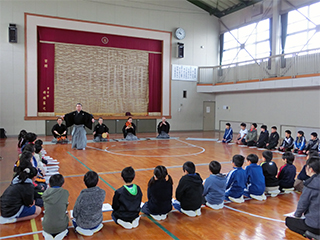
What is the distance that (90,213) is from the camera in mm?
3395

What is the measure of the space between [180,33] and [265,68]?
5689 millimetres

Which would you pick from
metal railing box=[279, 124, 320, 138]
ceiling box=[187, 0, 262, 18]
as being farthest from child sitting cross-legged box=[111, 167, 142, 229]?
ceiling box=[187, 0, 262, 18]

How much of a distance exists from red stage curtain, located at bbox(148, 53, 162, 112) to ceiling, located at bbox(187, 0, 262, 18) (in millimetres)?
4467

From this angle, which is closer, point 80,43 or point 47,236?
point 47,236

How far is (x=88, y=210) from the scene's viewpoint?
3.39 m

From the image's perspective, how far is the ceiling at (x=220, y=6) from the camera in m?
16.7

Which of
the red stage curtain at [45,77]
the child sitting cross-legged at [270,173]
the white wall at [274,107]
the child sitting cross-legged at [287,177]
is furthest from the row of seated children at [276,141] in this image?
the red stage curtain at [45,77]

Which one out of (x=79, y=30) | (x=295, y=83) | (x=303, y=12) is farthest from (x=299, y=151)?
(x=79, y=30)

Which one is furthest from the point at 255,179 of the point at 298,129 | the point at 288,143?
the point at 298,129

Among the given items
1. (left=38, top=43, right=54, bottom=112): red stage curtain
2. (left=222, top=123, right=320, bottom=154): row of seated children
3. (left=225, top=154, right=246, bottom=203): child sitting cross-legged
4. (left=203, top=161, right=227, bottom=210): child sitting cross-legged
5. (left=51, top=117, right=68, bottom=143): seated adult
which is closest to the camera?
(left=203, top=161, right=227, bottom=210): child sitting cross-legged

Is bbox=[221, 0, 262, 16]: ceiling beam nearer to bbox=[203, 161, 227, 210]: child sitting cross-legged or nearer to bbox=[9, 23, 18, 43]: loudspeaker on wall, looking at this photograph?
bbox=[9, 23, 18, 43]: loudspeaker on wall

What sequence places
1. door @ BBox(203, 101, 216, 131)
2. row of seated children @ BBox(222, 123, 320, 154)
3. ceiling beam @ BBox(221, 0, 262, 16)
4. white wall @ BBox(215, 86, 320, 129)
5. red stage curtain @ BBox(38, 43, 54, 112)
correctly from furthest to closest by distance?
door @ BBox(203, 101, 216, 131) → ceiling beam @ BBox(221, 0, 262, 16) → red stage curtain @ BBox(38, 43, 54, 112) → white wall @ BBox(215, 86, 320, 129) → row of seated children @ BBox(222, 123, 320, 154)

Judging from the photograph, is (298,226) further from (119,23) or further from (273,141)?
(119,23)

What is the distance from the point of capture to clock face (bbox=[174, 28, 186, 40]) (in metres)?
17.3
